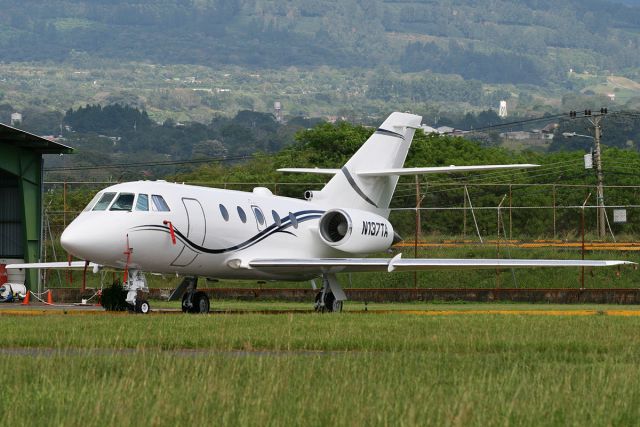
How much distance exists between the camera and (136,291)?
93.5 ft

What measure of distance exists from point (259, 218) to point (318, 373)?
18.0 meters

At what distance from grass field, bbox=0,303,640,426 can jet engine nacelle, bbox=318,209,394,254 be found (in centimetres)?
1066

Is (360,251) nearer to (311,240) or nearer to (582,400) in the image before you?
(311,240)

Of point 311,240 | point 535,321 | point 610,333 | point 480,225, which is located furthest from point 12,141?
point 480,225

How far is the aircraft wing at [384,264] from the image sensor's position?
30.1 m

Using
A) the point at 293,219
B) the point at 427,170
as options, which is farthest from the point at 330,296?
the point at 427,170

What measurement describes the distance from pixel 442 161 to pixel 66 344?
308 ft

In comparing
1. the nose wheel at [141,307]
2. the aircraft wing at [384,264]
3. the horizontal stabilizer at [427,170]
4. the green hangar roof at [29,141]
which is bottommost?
the nose wheel at [141,307]

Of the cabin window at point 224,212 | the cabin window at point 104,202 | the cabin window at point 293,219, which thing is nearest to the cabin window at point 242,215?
the cabin window at point 224,212

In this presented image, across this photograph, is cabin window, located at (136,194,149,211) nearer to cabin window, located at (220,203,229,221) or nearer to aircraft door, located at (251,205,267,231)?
cabin window, located at (220,203,229,221)

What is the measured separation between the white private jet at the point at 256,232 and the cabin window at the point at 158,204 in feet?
0.07

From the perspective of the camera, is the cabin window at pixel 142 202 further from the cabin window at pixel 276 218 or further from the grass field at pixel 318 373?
the grass field at pixel 318 373

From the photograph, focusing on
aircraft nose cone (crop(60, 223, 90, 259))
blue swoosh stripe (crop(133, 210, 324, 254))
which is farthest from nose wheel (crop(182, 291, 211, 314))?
aircraft nose cone (crop(60, 223, 90, 259))

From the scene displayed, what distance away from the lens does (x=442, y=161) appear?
111m
